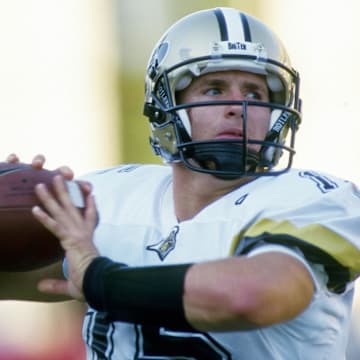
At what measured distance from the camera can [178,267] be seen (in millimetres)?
2111

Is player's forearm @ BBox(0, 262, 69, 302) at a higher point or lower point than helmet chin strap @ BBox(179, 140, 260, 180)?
lower

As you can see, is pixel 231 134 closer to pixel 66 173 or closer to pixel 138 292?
pixel 66 173

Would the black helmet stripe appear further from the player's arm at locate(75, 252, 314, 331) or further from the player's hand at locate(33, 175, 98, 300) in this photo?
the player's arm at locate(75, 252, 314, 331)

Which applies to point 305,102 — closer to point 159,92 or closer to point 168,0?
point 168,0

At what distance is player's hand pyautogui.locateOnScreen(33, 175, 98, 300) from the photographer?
7.22 ft

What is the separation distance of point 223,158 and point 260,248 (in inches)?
14.6

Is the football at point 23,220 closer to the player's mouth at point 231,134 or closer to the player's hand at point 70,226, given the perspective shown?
the player's hand at point 70,226

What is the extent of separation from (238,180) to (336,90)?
Answer: 2.48m

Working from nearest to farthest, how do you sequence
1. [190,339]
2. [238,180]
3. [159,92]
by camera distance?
1. [190,339]
2. [238,180]
3. [159,92]

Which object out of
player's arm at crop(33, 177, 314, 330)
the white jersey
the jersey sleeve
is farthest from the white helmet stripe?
player's arm at crop(33, 177, 314, 330)

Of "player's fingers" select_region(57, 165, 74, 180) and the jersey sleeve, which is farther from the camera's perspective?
"player's fingers" select_region(57, 165, 74, 180)

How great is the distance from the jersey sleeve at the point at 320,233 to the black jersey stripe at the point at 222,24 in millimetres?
490

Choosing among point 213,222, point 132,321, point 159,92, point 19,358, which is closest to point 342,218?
point 213,222

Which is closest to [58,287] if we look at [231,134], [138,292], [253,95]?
[138,292]
